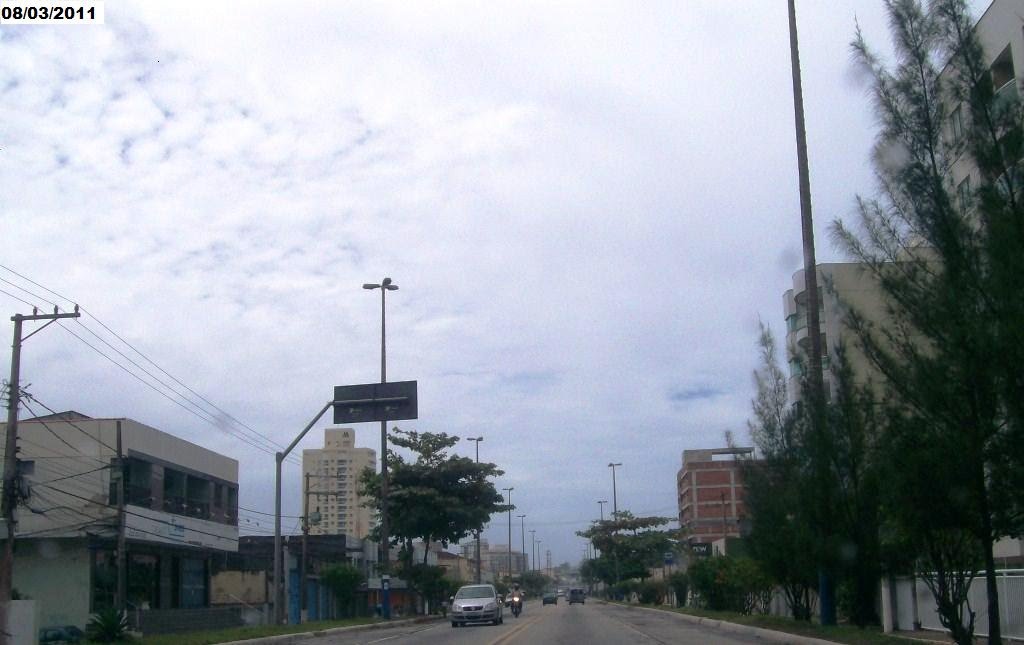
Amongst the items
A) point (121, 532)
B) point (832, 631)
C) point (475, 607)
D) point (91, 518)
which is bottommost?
point (475, 607)

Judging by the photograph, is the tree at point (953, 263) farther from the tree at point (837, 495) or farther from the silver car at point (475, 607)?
the silver car at point (475, 607)

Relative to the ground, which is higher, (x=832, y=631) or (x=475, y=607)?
(x=832, y=631)

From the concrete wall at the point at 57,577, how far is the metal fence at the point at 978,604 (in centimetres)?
2798

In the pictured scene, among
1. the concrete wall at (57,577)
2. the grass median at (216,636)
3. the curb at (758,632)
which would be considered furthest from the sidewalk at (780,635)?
the concrete wall at (57,577)

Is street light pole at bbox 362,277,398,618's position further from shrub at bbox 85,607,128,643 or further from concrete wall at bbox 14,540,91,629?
shrub at bbox 85,607,128,643

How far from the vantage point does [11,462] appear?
24.9m

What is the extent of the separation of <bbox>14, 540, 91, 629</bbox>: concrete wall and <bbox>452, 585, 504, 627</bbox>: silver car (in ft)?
44.3

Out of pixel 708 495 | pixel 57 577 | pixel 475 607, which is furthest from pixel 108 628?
pixel 708 495

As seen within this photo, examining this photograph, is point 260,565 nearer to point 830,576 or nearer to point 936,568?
point 830,576

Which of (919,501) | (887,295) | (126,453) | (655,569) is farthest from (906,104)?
(655,569)

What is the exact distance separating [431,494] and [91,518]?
16652 mm

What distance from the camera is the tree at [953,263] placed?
12.8 meters

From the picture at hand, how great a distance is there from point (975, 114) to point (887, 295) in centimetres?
291

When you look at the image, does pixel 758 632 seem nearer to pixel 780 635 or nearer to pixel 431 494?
pixel 780 635
